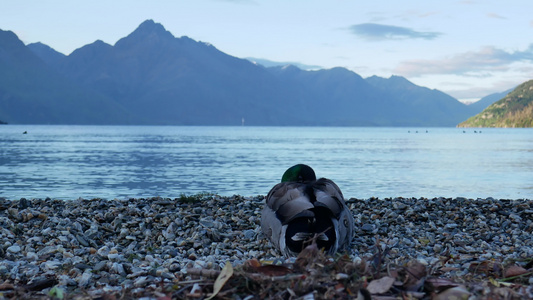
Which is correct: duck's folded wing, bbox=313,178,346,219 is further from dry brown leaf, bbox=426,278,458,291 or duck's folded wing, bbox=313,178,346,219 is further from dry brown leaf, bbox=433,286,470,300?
dry brown leaf, bbox=433,286,470,300

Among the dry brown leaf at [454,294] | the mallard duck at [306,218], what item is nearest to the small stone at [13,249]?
the mallard duck at [306,218]

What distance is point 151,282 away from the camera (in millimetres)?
6348

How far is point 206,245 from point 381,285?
21.7 ft

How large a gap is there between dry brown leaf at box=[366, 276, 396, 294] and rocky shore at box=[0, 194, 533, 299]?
38mm

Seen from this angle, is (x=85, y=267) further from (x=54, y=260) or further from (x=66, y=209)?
(x=66, y=209)

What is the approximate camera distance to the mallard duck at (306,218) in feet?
28.1

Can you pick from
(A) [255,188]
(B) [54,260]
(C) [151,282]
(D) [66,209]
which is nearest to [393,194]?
(A) [255,188]

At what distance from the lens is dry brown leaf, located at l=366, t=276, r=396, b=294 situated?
176 inches

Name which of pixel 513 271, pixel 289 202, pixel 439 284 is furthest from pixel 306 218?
pixel 439 284

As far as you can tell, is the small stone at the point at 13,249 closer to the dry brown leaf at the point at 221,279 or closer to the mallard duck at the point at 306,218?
the mallard duck at the point at 306,218

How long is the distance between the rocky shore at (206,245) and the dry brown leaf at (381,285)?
0.04m

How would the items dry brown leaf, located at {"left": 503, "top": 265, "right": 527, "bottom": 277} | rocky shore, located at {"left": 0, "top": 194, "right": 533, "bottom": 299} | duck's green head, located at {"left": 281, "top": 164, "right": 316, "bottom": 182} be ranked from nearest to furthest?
rocky shore, located at {"left": 0, "top": 194, "right": 533, "bottom": 299}, dry brown leaf, located at {"left": 503, "top": 265, "right": 527, "bottom": 277}, duck's green head, located at {"left": 281, "top": 164, "right": 316, "bottom": 182}

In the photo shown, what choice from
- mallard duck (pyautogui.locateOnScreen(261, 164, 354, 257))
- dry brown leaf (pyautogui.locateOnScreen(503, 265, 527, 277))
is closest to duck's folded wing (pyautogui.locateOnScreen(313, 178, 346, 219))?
mallard duck (pyautogui.locateOnScreen(261, 164, 354, 257))

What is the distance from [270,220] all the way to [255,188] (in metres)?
17.6
